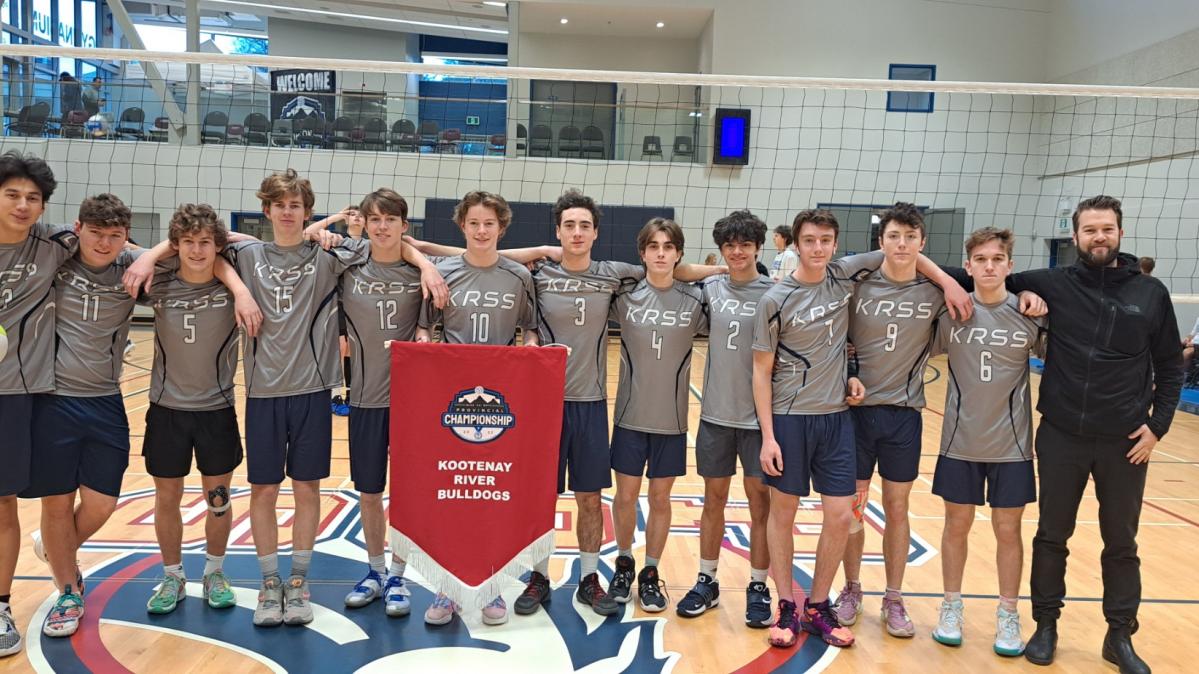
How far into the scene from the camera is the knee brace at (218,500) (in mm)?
4066

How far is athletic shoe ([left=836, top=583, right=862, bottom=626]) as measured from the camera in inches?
163

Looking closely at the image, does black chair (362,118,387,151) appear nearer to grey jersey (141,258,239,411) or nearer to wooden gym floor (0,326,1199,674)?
wooden gym floor (0,326,1199,674)

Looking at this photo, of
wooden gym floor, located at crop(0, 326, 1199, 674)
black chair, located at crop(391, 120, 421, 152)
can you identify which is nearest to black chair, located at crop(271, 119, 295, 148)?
black chair, located at crop(391, 120, 421, 152)

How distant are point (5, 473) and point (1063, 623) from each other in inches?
200

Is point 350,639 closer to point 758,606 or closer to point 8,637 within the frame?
point 8,637

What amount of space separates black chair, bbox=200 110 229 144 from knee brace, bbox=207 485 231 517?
1377 centimetres

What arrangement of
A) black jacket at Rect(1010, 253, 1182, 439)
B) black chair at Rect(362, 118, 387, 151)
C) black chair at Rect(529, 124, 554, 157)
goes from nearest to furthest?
black jacket at Rect(1010, 253, 1182, 439) < black chair at Rect(362, 118, 387, 151) < black chair at Rect(529, 124, 554, 157)

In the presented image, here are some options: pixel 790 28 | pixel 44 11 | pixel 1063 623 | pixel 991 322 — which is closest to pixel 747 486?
pixel 991 322

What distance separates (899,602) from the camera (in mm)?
4078

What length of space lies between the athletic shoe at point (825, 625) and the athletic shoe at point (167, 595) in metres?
3.09

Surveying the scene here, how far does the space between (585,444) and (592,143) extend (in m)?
12.6

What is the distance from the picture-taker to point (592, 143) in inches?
628

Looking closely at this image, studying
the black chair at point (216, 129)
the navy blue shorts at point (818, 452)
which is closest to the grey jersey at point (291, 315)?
the navy blue shorts at point (818, 452)

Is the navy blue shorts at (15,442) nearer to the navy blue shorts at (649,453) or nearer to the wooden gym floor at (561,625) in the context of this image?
the wooden gym floor at (561,625)
